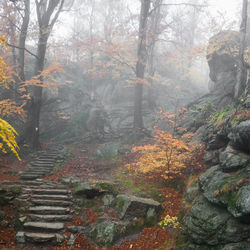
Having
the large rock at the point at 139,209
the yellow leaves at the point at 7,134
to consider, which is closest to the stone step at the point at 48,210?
the large rock at the point at 139,209

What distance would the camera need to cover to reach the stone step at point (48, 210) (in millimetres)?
6672

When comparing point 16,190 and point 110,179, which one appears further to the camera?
point 110,179

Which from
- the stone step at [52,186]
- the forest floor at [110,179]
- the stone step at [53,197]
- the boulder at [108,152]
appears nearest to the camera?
the forest floor at [110,179]

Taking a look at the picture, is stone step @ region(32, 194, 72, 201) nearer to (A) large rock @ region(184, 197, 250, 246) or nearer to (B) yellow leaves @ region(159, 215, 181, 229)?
(B) yellow leaves @ region(159, 215, 181, 229)

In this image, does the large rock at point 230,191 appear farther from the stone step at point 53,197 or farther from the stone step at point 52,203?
the stone step at point 53,197

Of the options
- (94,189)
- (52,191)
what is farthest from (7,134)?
(52,191)

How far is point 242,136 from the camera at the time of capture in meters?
5.36

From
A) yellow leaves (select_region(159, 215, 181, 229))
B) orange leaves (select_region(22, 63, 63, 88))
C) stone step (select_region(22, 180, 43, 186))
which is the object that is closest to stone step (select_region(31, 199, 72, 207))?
stone step (select_region(22, 180, 43, 186))

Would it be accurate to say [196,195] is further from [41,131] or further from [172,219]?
[41,131]

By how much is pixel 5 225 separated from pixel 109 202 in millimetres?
3377

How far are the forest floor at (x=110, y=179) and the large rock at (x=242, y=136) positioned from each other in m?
2.78

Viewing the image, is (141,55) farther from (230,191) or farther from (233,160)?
(230,191)

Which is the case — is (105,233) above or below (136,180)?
below

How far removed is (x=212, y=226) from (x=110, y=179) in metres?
5.60
